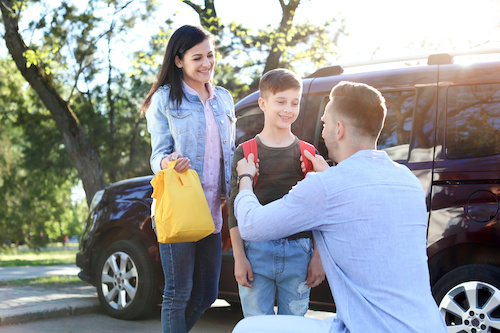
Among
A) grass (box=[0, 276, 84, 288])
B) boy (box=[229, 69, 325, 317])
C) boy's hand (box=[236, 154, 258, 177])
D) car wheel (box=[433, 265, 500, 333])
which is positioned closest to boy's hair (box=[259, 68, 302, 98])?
boy (box=[229, 69, 325, 317])

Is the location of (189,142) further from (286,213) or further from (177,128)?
(286,213)

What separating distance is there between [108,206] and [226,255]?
5.41 ft

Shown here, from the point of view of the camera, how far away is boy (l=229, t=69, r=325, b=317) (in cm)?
250

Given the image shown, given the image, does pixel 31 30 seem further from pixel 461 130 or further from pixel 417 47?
pixel 461 130

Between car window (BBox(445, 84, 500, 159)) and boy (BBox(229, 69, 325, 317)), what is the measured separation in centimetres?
187

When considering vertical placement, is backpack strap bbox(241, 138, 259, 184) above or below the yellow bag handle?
above

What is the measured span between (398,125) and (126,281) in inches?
122

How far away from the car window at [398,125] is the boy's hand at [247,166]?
210 cm

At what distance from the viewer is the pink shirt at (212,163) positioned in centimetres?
300

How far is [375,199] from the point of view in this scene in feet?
5.68

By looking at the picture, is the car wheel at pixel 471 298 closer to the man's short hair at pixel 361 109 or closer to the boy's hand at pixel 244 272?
the boy's hand at pixel 244 272

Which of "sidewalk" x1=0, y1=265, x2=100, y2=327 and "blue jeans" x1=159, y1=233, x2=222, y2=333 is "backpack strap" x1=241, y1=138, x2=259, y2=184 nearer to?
"blue jeans" x1=159, y1=233, x2=222, y2=333

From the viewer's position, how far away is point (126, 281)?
5555 mm

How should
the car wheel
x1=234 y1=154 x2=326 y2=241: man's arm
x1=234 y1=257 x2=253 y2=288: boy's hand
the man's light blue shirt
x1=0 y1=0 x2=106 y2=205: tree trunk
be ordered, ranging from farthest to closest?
x1=0 y1=0 x2=106 y2=205: tree trunk → the car wheel → x1=234 y1=257 x2=253 y2=288: boy's hand → x1=234 y1=154 x2=326 y2=241: man's arm → the man's light blue shirt
